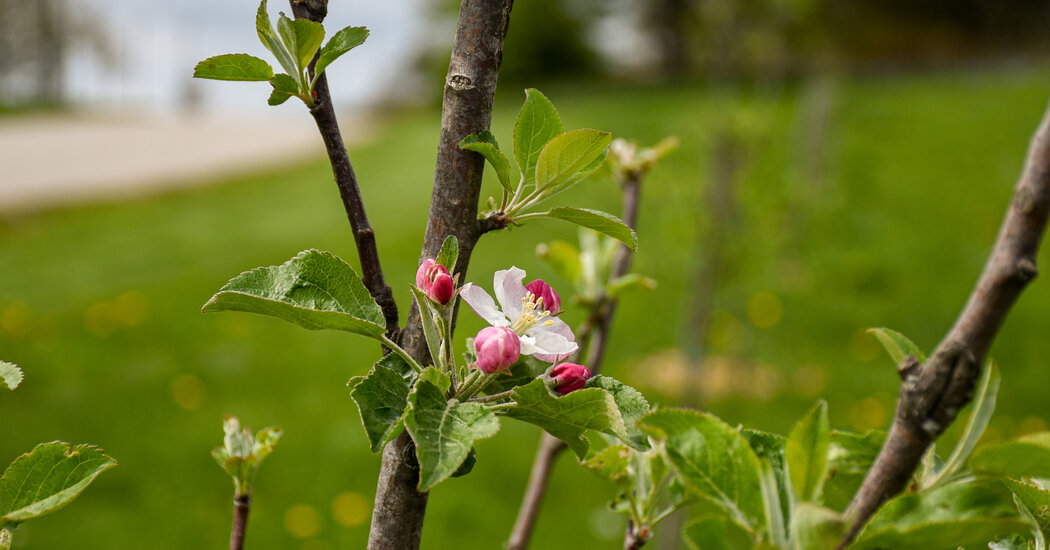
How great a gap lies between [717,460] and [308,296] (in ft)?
0.97

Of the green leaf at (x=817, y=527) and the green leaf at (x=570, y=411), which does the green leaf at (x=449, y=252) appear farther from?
the green leaf at (x=817, y=527)

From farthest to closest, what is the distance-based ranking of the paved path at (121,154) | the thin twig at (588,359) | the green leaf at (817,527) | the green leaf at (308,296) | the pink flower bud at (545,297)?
the paved path at (121,154) → the thin twig at (588,359) → the pink flower bud at (545,297) → the green leaf at (308,296) → the green leaf at (817,527)

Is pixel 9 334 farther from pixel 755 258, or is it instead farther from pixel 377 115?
pixel 377 115

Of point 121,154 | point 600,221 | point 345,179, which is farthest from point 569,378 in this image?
point 121,154

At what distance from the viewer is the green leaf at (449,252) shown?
0.59m

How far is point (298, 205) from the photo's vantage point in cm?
1088

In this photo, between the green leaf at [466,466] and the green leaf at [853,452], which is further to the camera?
the green leaf at [853,452]

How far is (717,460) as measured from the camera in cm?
47

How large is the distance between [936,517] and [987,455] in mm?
58

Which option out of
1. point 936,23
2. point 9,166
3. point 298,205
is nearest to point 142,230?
point 298,205

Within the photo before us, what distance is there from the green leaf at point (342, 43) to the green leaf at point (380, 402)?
0.80 ft

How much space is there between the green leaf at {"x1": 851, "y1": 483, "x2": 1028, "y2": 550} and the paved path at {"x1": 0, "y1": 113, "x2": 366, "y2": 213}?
11.9 metres

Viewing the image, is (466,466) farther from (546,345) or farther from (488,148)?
(488,148)

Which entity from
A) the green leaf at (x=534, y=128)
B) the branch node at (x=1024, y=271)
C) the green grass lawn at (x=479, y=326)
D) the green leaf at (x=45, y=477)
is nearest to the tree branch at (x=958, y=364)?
the branch node at (x=1024, y=271)
